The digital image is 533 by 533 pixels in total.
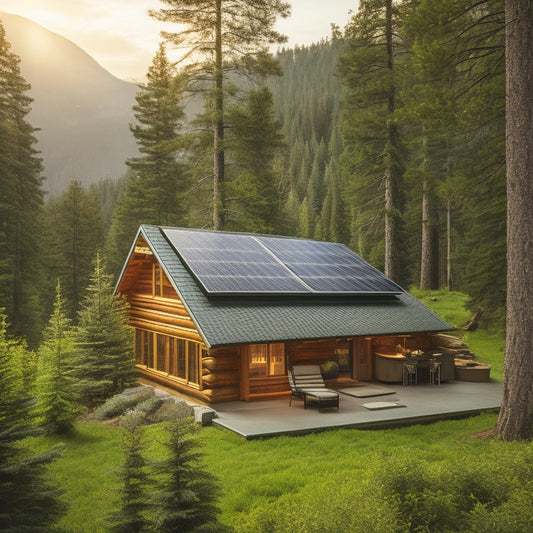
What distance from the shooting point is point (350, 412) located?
532 inches

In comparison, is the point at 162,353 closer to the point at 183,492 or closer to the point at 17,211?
the point at 183,492

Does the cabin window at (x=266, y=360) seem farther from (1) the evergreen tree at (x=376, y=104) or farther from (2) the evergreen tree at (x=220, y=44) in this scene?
(1) the evergreen tree at (x=376, y=104)

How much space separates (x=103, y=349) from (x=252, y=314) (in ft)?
17.9

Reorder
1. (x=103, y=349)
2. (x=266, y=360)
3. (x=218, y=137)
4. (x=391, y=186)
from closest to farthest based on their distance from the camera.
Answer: (x=266, y=360)
(x=103, y=349)
(x=218, y=137)
(x=391, y=186)

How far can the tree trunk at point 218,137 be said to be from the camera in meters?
23.4

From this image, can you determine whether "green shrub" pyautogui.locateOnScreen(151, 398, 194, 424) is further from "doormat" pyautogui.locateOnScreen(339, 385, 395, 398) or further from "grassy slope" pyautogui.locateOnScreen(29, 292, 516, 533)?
"doormat" pyautogui.locateOnScreen(339, 385, 395, 398)

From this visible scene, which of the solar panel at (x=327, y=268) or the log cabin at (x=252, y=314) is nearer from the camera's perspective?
the log cabin at (x=252, y=314)

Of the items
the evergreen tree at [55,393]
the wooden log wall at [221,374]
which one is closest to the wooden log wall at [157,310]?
the wooden log wall at [221,374]

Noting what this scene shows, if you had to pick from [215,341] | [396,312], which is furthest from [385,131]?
[215,341]

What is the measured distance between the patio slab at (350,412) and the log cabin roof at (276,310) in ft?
6.16

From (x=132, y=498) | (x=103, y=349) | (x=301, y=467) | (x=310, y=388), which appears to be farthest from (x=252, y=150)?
(x=132, y=498)

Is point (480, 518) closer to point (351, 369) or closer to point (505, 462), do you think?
point (505, 462)

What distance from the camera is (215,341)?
1302cm

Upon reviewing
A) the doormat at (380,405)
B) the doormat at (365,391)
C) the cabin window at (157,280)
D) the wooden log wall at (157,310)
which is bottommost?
the doormat at (365,391)
